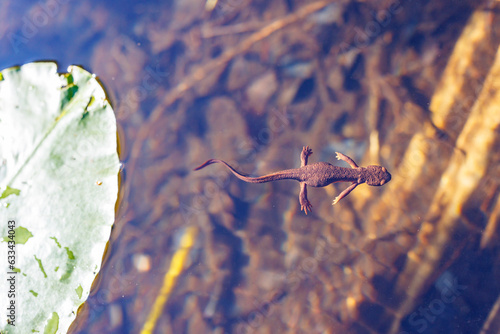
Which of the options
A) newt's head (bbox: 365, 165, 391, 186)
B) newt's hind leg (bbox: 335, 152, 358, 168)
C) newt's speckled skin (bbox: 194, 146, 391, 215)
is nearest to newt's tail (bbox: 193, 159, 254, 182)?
newt's speckled skin (bbox: 194, 146, 391, 215)

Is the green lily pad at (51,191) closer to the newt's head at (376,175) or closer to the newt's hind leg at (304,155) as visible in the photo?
the newt's hind leg at (304,155)

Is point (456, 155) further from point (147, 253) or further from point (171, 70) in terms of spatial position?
point (147, 253)

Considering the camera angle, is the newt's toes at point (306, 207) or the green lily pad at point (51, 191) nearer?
the green lily pad at point (51, 191)

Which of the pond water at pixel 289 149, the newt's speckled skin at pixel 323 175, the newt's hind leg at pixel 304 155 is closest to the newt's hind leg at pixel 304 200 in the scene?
the newt's speckled skin at pixel 323 175

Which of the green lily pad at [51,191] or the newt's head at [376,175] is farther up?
the green lily pad at [51,191]

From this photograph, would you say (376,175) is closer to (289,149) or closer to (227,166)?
(289,149)

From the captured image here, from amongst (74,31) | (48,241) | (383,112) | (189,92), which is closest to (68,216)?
(48,241)
